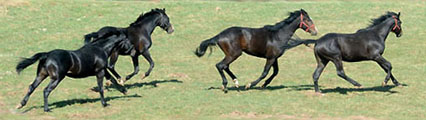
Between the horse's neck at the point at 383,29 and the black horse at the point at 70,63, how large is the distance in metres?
6.55

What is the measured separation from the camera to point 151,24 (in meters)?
21.3

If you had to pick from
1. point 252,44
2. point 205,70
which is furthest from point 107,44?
point 205,70

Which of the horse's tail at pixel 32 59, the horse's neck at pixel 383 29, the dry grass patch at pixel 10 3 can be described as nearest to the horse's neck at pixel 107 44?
the horse's tail at pixel 32 59

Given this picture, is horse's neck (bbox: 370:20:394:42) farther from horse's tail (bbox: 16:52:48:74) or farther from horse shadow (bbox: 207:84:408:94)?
horse's tail (bbox: 16:52:48:74)

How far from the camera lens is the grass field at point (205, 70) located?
1633 cm

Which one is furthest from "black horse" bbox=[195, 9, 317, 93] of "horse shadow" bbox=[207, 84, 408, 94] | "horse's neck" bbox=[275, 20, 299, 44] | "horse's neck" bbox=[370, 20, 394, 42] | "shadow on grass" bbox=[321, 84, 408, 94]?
"horse's neck" bbox=[370, 20, 394, 42]

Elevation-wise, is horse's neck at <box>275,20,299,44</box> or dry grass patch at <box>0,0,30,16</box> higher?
dry grass patch at <box>0,0,30,16</box>

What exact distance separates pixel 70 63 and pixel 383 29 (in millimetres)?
8151

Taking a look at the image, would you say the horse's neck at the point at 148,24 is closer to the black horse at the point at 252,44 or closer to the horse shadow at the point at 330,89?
the black horse at the point at 252,44

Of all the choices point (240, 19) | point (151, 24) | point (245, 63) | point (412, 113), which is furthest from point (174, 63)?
point (412, 113)

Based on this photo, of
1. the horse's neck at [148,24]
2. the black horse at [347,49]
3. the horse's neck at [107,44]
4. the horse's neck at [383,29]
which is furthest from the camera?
the horse's neck at [148,24]

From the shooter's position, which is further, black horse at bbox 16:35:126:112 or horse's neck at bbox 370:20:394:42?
horse's neck at bbox 370:20:394:42

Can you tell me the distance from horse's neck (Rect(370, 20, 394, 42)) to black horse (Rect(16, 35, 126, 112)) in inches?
258

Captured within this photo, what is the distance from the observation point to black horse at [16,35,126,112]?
15711mm
